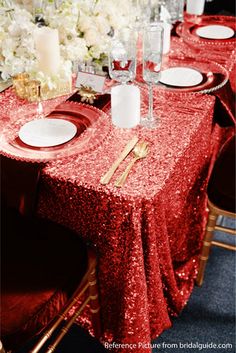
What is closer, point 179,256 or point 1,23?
point 1,23

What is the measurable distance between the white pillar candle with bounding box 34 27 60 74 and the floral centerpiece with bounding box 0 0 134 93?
0.02 meters

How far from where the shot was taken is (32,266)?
1341mm

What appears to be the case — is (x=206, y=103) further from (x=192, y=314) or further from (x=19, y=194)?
(x=192, y=314)

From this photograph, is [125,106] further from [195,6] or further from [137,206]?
[195,6]

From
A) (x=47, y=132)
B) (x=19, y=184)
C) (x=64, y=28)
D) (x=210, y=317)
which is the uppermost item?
(x=64, y=28)

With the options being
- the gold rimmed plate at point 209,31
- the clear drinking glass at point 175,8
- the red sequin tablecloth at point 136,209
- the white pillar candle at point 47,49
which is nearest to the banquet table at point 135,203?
the red sequin tablecloth at point 136,209

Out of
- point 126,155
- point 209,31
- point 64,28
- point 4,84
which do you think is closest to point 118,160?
point 126,155

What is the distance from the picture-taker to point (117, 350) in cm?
144

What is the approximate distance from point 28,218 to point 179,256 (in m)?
0.61

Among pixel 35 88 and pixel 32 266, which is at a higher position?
pixel 35 88

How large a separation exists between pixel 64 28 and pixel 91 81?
207 millimetres

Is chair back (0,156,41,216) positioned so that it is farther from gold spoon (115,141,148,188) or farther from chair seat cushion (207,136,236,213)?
chair seat cushion (207,136,236,213)

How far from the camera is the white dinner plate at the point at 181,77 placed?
1.66 m

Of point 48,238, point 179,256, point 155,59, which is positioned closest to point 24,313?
point 48,238
